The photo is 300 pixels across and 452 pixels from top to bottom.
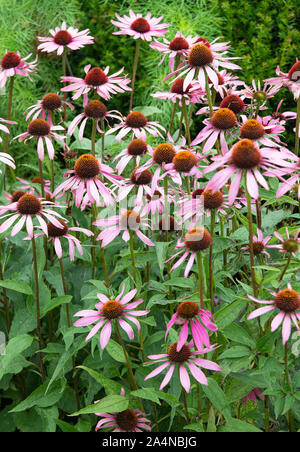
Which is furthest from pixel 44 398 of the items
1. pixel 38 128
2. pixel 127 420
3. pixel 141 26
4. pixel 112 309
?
pixel 141 26

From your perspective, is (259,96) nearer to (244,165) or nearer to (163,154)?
(163,154)

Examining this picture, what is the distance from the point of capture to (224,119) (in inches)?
51.8

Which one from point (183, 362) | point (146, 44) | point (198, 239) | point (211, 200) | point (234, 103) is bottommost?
point (183, 362)

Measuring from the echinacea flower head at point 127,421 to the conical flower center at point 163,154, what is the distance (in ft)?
1.82

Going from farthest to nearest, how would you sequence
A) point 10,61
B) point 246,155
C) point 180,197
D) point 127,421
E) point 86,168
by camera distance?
1. point 10,61
2. point 180,197
3. point 86,168
4. point 127,421
5. point 246,155

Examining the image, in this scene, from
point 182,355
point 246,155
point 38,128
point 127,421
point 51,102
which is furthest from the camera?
point 51,102

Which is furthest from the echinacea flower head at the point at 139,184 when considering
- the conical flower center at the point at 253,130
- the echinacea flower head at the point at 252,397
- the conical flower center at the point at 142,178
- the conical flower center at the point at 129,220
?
the echinacea flower head at the point at 252,397

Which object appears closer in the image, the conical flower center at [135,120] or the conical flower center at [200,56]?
the conical flower center at [200,56]

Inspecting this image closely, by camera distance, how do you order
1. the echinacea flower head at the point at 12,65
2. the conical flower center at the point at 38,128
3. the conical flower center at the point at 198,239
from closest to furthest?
the conical flower center at the point at 198,239 → the conical flower center at the point at 38,128 → the echinacea flower head at the point at 12,65

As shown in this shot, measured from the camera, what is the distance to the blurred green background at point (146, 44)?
10.1 ft

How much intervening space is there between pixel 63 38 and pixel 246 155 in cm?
111

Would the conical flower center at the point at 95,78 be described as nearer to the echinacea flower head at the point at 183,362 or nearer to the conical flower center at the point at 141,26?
the conical flower center at the point at 141,26
